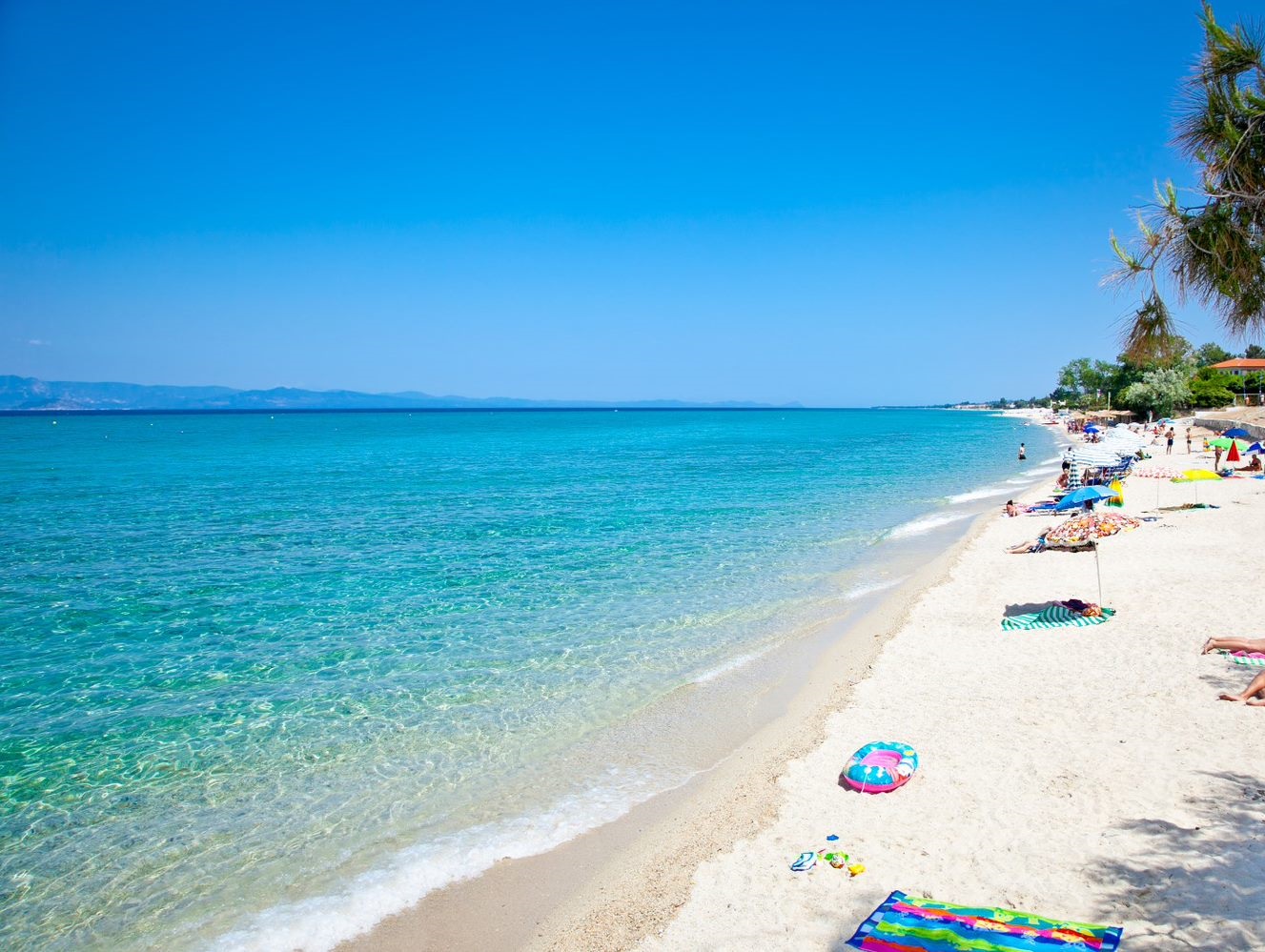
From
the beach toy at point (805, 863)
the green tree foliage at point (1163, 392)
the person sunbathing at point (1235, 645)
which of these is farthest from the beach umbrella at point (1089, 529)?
the green tree foliage at point (1163, 392)

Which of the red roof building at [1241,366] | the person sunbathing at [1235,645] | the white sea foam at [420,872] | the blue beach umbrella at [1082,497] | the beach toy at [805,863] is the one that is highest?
the red roof building at [1241,366]

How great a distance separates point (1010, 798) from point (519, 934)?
4.98m

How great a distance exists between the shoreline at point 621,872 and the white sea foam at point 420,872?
0.45 feet

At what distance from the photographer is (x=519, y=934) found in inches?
245

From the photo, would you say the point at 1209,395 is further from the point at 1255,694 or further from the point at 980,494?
the point at 1255,694

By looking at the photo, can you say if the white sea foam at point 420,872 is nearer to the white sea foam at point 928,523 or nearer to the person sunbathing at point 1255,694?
the person sunbathing at point 1255,694

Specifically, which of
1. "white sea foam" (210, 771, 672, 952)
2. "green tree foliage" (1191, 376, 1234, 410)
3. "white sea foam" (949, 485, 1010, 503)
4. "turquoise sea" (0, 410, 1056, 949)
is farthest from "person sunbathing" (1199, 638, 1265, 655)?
"green tree foliage" (1191, 376, 1234, 410)

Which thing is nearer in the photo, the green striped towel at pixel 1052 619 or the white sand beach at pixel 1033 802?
the white sand beach at pixel 1033 802

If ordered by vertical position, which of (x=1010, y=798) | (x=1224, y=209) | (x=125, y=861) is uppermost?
(x=1224, y=209)

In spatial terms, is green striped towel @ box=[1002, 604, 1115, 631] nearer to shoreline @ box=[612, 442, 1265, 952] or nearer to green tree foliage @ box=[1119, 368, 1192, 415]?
shoreline @ box=[612, 442, 1265, 952]

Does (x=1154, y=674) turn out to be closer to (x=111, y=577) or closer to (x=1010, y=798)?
(x=1010, y=798)

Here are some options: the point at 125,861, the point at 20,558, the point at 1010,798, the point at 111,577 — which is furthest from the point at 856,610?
the point at 20,558

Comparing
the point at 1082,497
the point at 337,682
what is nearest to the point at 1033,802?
the point at 337,682

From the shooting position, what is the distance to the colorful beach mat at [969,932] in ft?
14.6
